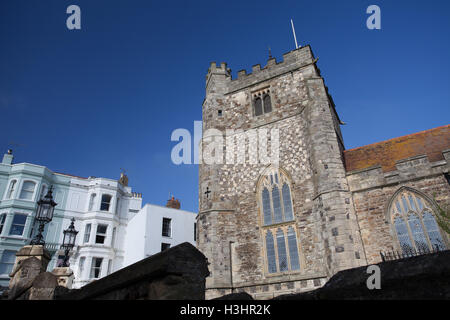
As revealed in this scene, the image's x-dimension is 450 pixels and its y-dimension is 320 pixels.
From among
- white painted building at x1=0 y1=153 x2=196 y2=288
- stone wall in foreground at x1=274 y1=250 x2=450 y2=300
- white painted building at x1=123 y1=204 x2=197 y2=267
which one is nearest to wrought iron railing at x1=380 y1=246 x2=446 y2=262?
stone wall in foreground at x1=274 y1=250 x2=450 y2=300

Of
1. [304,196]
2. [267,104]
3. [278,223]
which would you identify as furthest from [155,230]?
[304,196]

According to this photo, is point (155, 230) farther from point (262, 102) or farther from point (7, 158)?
point (7, 158)

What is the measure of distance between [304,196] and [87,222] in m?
18.9

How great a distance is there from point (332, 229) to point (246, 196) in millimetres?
4488

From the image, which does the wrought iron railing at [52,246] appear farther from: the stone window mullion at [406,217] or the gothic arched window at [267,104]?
the stone window mullion at [406,217]

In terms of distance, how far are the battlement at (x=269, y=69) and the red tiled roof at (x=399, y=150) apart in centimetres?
545

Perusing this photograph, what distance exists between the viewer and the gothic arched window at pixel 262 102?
1634 cm

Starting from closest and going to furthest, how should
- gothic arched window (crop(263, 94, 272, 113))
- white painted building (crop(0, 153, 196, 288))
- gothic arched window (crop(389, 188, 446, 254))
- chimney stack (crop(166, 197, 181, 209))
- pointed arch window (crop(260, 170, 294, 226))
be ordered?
1. gothic arched window (crop(389, 188, 446, 254))
2. pointed arch window (crop(260, 170, 294, 226))
3. gothic arched window (crop(263, 94, 272, 113))
4. white painted building (crop(0, 153, 196, 288))
5. chimney stack (crop(166, 197, 181, 209))

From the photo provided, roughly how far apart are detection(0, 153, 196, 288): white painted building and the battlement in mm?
12345

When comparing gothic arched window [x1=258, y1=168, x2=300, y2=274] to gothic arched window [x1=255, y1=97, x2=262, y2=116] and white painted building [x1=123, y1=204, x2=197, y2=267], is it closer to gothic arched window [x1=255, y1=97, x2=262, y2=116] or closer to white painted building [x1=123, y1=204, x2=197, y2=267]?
gothic arched window [x1=255, y1=97, x2=262, y2=116]

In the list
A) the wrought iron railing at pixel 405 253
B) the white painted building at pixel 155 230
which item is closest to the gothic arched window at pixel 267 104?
the wrought iron railing at pixel 405 253

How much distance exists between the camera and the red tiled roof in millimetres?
12812
